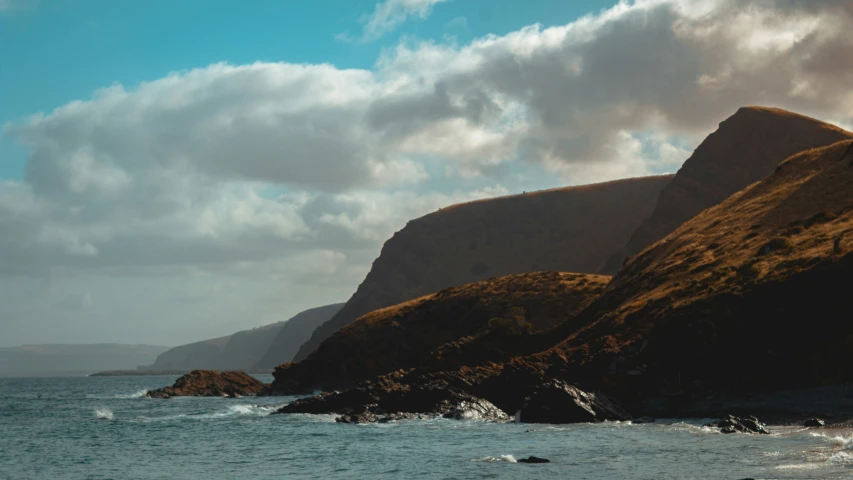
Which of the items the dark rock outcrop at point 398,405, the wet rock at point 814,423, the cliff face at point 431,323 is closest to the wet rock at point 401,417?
Answer: the dark rock outcrop at point 398,405

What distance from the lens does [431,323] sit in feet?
431

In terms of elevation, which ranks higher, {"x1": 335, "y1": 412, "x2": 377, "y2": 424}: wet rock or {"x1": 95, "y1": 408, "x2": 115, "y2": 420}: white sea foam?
{"x1": 95, "y1": 408, "x2": 115, "y2": 420}: white sea foam

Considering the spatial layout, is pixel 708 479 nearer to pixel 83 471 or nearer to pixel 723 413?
pixel 723 413

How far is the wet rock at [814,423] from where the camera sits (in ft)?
152

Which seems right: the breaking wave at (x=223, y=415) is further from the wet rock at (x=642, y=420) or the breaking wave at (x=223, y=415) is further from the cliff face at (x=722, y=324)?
the wet rock at (x=642, y=420)

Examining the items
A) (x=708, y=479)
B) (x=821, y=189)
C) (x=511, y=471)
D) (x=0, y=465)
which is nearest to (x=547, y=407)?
(x=511, y=471)

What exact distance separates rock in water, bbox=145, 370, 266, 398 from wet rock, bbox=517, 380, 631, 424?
8558 centimetres

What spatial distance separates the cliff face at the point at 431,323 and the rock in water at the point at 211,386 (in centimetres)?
607

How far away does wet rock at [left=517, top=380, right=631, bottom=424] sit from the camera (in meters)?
60.9

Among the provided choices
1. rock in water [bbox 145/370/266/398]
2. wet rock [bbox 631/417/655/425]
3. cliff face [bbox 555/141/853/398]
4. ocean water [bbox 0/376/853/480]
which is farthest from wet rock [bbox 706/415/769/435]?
rock in water [bbox 145/370/266/398]

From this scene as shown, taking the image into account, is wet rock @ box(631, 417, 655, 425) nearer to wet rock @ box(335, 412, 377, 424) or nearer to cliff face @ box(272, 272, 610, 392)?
wet rock @ box(335, 412, 377, 424)

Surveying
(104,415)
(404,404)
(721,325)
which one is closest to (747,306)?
(721,325)

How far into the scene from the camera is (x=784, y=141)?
198 metres

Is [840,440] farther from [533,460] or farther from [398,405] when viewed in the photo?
[398,405]
